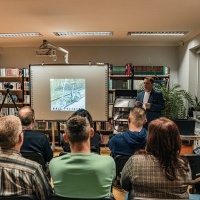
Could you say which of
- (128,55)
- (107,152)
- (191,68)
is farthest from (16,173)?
(128,55)

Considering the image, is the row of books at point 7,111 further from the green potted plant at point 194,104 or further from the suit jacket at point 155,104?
the green potted plant at point 194,104

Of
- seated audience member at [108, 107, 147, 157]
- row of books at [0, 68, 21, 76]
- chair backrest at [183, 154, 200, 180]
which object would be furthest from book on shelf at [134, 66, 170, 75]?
chair backrest at [183, 154, 200, 180]

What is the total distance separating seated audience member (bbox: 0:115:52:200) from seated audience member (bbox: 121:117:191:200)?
23.1 inches

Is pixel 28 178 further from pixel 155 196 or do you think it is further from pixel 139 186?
pixel 155 196

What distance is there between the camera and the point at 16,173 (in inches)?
61.4

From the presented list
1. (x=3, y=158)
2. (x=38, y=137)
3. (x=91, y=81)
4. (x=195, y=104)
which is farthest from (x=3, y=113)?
(x=3, y=158)

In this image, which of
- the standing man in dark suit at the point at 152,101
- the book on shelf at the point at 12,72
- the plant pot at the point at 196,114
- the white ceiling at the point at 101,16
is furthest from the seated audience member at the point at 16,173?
the book on shelf at the point at 12,72

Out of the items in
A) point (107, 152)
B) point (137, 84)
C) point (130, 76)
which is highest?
point (130, 76)

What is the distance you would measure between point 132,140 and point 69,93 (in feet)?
8.62

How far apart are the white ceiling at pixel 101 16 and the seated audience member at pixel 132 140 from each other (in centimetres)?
157

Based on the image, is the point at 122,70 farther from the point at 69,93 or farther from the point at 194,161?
the point at 194,161

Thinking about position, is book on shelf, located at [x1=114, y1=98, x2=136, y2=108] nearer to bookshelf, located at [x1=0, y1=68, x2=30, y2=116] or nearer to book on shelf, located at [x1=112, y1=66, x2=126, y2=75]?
book on shelf, located at [x1=112, y1=66, x2=126, y2=75]

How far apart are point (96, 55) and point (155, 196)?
5163 millimetres

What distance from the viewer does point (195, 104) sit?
5.35 m
